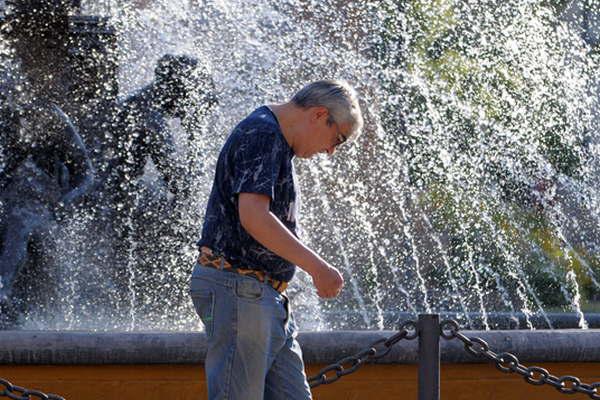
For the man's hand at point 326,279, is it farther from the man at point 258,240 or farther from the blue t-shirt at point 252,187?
the blue t-shirt at point 252,187

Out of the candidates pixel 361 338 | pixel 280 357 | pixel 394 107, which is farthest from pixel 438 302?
pixel 280 357

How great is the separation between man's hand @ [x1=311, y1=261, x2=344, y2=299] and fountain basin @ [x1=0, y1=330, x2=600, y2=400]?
1.19 meters

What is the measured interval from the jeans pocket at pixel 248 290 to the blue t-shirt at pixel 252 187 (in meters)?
0.05

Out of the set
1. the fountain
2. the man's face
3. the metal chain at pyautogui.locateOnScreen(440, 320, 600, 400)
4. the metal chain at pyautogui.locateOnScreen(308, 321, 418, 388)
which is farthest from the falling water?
the man's face

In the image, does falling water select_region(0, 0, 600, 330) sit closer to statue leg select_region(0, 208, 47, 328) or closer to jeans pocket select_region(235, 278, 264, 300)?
statue leg select_region(0, 208, 47, 328)

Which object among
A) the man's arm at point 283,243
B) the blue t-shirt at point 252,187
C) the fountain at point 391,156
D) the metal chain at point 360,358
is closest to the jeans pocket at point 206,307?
the blue t-shirt at point 252,187

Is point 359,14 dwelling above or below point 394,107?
above

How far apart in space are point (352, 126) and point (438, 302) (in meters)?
9.19

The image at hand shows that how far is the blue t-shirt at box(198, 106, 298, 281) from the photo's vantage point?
3236 millimetres

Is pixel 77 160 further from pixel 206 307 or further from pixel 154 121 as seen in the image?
pixel 206 307

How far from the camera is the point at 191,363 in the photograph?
4305 mm

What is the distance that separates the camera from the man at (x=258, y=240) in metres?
3.20

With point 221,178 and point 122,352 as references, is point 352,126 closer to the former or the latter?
point 221,178

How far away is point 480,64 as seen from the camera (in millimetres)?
16375
